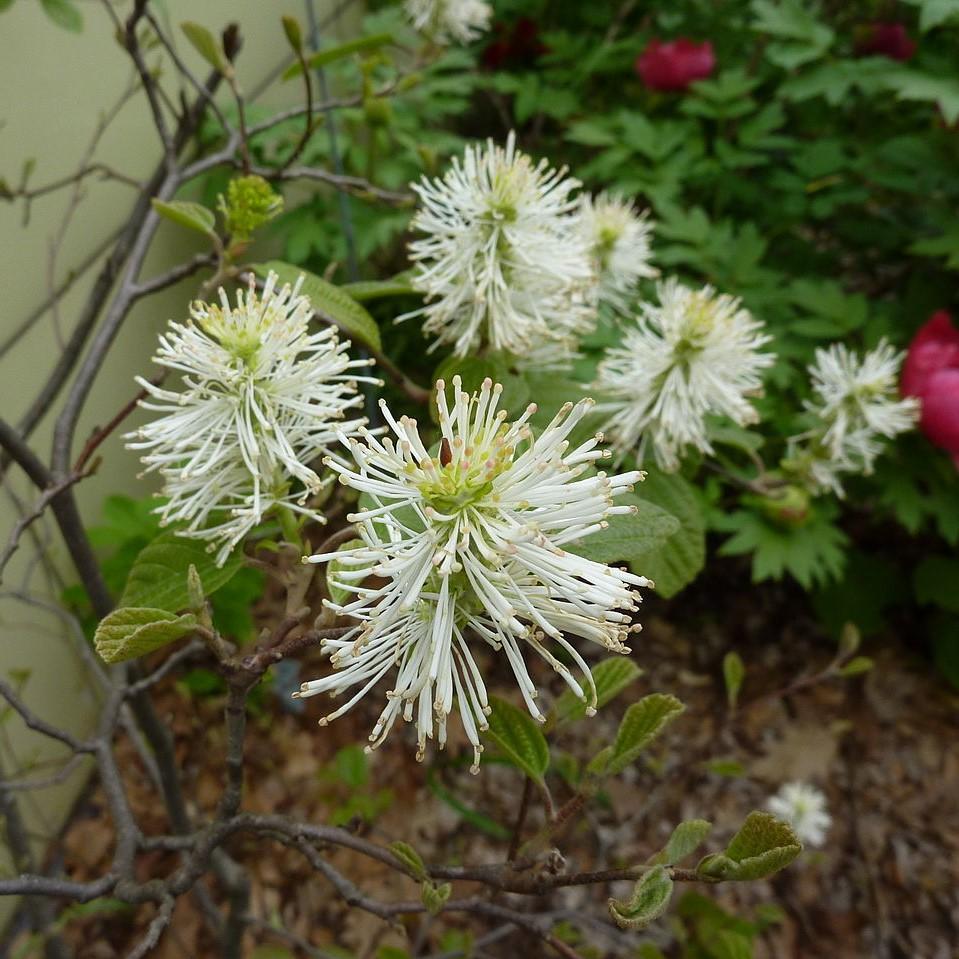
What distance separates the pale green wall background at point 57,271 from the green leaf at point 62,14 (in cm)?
13

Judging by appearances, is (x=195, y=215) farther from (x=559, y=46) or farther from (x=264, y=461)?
(x=559, y=46)

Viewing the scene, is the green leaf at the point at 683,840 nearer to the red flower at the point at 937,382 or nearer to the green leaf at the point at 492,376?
the green leaf at the point at 492,376

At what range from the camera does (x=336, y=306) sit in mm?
588

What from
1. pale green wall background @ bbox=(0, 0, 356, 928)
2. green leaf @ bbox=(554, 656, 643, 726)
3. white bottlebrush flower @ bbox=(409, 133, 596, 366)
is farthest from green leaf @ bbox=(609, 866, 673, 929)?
pale green wall background @ bbox=(0, 0, 356, 928)

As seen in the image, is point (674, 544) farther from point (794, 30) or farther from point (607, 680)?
point (794, 30)

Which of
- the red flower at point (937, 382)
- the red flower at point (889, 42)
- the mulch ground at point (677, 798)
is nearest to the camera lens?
the red flower at point (937, 382)

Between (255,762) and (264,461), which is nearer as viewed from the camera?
(264,461)

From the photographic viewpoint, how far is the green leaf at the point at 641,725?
0.48 metres

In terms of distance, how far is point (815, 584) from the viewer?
71.8 inches

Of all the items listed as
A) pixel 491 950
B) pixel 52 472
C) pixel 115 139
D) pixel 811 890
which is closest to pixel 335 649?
pixel 52 472

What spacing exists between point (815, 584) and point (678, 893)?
0.78 metres

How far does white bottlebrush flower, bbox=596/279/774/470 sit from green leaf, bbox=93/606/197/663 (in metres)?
0.41

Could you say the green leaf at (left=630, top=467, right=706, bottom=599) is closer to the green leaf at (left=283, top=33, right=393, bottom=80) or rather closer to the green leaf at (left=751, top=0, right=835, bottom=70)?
the green leaf at (left=283, top=33, right=393, bottom=80)

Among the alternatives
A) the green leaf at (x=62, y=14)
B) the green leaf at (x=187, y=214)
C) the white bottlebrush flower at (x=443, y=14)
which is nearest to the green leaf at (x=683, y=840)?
the green leaf at (x=187, y=214)
